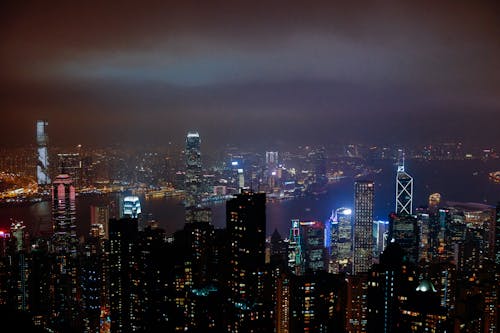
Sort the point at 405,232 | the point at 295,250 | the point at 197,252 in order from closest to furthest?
the point at 197,252, the point at 405,232, the point at 295,250

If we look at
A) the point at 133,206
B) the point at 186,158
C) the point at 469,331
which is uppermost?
the point at 186,158

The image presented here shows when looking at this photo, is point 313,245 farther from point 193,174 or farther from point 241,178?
point 193,174

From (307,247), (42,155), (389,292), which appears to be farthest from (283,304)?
(42,155)

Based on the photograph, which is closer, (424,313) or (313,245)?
(424,313)

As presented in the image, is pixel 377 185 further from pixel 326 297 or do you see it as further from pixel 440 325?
pixel 440 325

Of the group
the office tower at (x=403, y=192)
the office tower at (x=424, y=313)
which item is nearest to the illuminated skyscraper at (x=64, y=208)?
the office tower at (x=424, y=313)

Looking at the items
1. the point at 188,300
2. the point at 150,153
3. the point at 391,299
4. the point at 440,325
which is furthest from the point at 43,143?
the point at 440,325
